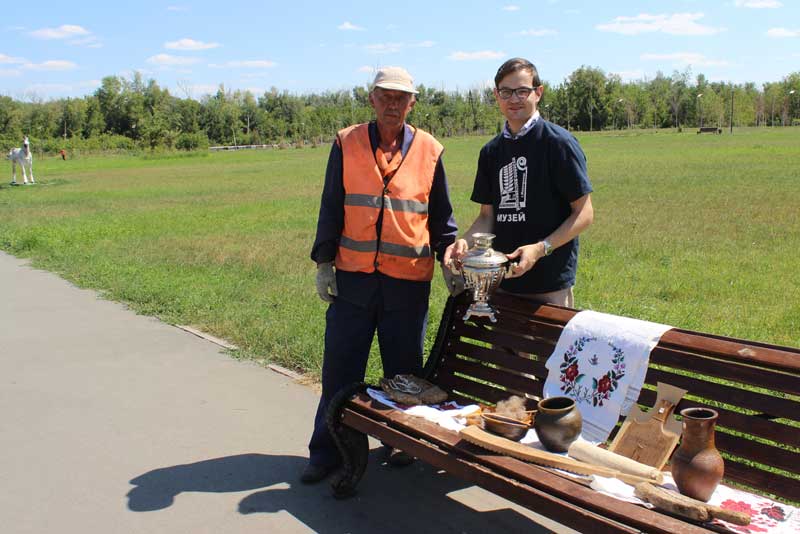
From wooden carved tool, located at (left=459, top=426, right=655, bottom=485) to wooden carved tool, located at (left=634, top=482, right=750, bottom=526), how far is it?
25cm

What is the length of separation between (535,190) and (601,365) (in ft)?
2.89

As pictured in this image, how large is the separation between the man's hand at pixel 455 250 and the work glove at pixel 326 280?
0.58m

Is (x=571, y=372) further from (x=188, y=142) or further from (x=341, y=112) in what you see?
(x=341, y=112)

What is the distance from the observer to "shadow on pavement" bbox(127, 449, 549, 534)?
11.5 feet

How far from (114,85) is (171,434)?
10202 centimetres

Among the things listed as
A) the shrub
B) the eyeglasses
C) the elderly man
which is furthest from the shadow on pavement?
the shrub

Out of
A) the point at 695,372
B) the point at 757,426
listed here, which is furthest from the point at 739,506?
the point at 695,372

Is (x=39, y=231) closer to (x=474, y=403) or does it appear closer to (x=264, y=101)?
(x=474, y=403)

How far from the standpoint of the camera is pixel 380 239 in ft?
12.6

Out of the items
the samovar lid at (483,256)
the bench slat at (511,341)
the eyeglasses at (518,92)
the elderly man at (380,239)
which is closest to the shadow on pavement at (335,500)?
the elderly man at (380,239)

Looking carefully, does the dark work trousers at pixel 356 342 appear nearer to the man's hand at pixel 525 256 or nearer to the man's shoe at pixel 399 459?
the man's shoe at pixel 399 459

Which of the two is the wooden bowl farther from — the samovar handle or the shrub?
the shrub

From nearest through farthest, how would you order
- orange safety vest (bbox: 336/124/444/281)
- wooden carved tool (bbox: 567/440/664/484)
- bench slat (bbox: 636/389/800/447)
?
bench slat (bbox: 636/389/800/447) → wooden carved tool (bbox: 567/440/664/484) → orange safety vest (bbox: 336/124/444/281)

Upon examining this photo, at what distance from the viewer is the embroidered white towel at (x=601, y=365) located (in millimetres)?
3238
